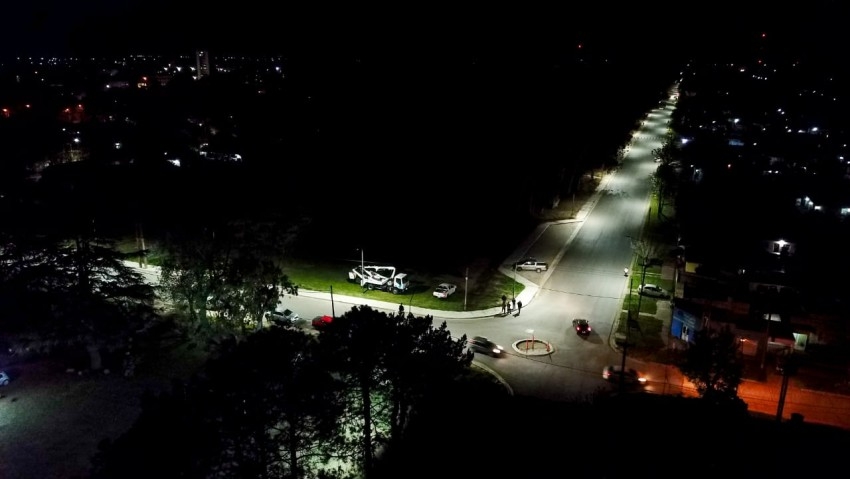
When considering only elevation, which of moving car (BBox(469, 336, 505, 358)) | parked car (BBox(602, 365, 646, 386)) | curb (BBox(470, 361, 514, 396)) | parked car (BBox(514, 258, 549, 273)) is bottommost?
curb (BBox(470, 361, 514, 396))

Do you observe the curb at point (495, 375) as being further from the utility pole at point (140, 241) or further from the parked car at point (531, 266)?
the utility pole at point (140, 241)

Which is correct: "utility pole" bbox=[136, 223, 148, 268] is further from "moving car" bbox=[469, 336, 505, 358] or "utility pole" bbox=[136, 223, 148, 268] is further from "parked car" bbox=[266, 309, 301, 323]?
"moving car" bbox=[469, 336, 505, 358]

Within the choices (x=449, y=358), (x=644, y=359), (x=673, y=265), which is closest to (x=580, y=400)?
(x=644, y=359)

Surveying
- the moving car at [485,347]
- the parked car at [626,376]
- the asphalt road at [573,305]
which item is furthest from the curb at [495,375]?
the parked car at [626,376]

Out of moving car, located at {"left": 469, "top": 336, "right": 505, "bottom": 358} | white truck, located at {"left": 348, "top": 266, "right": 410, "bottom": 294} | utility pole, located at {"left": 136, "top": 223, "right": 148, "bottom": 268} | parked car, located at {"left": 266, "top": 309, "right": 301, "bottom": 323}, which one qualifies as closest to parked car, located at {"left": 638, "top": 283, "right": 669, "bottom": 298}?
moving car, located at {"left": 469, "top": 336, "right": 505, "bottom": 358}

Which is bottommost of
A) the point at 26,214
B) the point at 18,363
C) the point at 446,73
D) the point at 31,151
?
the point at 18,363

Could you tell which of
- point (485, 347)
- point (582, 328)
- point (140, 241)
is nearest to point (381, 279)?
point (485, 347)

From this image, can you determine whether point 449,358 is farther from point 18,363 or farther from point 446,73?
point 446,73
